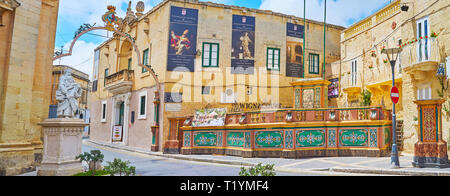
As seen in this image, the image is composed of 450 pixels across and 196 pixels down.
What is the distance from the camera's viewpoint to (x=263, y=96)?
72.4 feet

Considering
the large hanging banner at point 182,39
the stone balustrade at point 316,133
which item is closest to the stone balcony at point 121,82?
the large hanging banner at point 182,39

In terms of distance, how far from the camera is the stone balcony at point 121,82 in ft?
80.0

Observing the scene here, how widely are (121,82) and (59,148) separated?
16287 mm

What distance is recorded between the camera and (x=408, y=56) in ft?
46.3

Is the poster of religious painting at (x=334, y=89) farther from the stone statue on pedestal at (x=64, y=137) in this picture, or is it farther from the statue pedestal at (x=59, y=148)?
the statue pedestal at (x=59, y=148)

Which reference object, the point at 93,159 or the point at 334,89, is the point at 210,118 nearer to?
the point at 93,159

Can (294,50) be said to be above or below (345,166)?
above

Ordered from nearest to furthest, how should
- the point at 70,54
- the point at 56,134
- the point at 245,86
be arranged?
1. the point at 56,134
2. the point at 70,54
3. the point at 245,86

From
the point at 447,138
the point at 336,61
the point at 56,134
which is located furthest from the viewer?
the point at 336,61

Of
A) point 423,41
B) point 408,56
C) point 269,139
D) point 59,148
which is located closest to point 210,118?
point 269,139

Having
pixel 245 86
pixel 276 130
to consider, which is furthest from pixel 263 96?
pixel 276 130

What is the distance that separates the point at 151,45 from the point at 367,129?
15284mm
